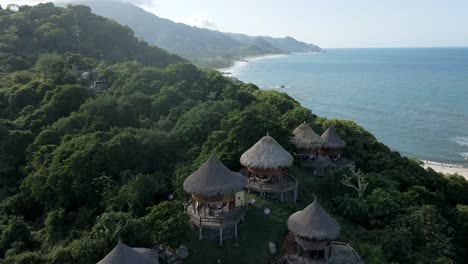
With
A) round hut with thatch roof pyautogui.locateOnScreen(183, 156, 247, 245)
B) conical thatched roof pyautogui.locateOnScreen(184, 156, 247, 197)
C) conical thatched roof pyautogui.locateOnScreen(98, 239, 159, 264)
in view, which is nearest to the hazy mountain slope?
conical thatched roof pyautogui.locateOnScreen(184, 156, 247, 197)

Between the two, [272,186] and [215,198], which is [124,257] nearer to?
[215,198]

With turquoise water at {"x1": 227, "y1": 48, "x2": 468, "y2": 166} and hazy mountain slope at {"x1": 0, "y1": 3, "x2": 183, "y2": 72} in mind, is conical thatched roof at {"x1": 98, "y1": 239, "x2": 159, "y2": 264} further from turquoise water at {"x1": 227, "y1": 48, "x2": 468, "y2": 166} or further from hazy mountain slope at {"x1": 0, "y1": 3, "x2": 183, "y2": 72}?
turquoise water at {"x1": 227, "y1": 48, "x2": 468, "y2": 166}

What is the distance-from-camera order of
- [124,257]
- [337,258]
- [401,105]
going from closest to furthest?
[124,257]
[337,258]
[401,105]

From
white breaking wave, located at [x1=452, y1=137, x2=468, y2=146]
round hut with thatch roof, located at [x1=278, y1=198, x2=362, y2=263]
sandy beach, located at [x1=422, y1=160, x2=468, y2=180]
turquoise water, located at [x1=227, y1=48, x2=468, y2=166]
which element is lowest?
sandy beach, located at [x1=422, y1=160, x2=468, y2=180]

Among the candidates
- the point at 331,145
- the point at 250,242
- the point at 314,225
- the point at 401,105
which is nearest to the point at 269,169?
the point at 250,242

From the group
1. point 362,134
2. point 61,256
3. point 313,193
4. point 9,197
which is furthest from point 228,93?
point 61,256

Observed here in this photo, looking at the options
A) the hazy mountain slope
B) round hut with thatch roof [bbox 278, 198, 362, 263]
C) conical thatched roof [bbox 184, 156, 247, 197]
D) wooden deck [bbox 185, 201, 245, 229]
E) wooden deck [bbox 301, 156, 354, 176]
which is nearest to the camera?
round hut with thatch roof [bbox 278, 198, 362, 263]

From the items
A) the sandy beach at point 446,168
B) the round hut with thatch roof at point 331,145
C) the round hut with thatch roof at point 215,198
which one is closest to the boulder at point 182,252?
the round hut with thatch roof at point 215,198
